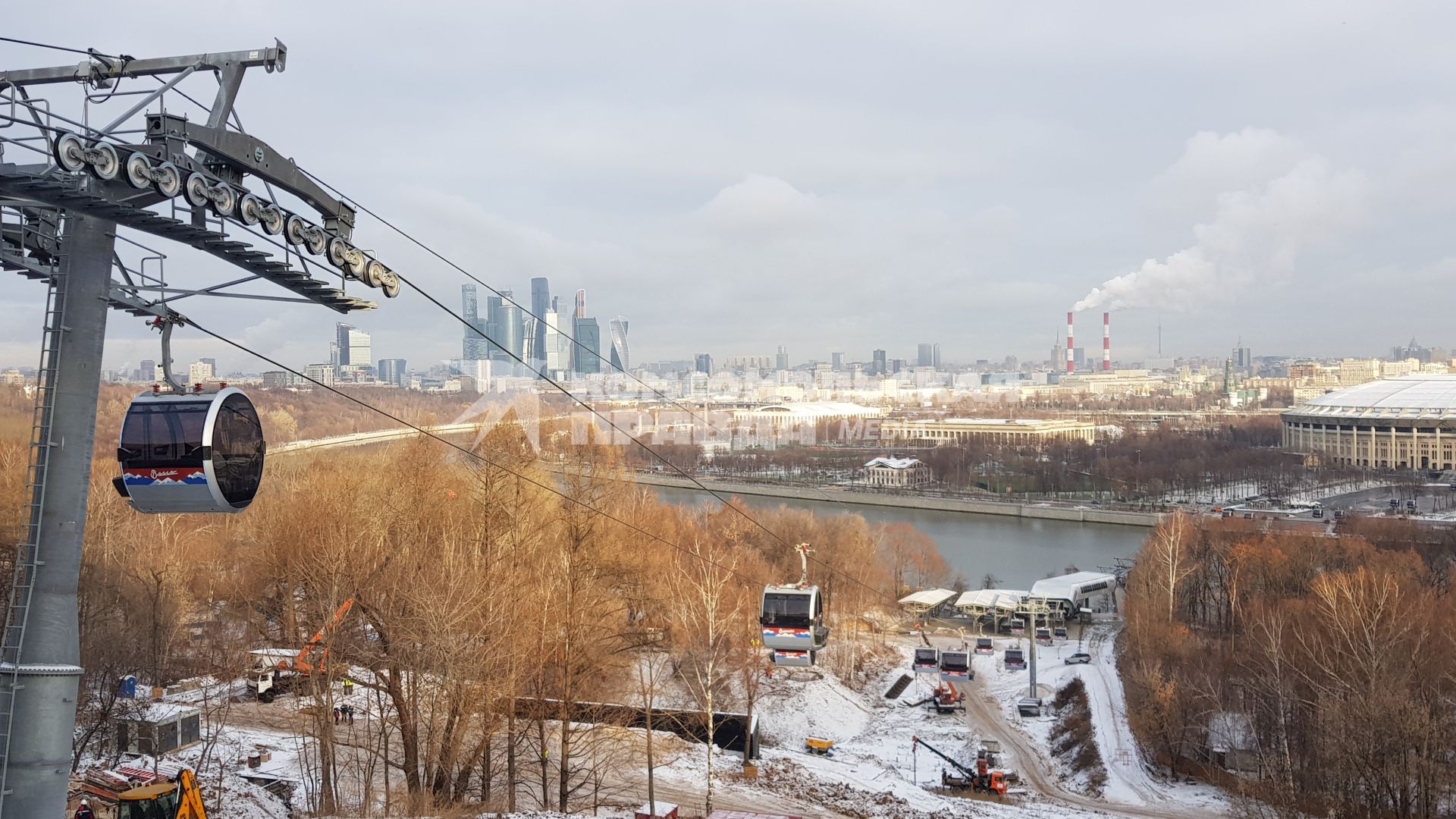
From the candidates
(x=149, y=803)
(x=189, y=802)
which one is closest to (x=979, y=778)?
(x=149, y=803)

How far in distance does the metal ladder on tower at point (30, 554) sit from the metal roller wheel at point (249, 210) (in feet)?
1.77

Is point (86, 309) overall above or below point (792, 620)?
above

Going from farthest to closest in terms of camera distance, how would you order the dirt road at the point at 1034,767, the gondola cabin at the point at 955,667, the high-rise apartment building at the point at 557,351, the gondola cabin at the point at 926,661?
1. the high-rise apartment building at the point at 557,351
2. the gondola cabin at the point at 926,661
3. the gondola cabin at the point at 955,667
4. the dirt road at the point at 1034,767

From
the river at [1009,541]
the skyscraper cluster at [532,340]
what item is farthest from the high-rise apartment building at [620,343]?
the river at [1009,541]

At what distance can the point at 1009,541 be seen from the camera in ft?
90.0

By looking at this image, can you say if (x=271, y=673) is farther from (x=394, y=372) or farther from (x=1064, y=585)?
(x=394, y=372)

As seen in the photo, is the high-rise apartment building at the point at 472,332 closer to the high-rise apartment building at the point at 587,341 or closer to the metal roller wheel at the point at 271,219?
the high-rise apartment building at the point at 587,341

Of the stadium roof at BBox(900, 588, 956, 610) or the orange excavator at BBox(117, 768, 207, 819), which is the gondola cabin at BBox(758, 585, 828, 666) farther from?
the stadium roof at BBox(900, 588, 956, 610)

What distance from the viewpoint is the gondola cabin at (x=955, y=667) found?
43.4 feet

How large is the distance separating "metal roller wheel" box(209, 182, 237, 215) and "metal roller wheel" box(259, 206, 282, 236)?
0.16 meters

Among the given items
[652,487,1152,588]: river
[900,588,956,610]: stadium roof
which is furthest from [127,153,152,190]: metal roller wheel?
[652,487,1152,588]: river

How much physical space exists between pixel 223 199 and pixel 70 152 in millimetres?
494

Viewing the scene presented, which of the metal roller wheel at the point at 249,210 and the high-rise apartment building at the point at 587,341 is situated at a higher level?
the high-rise apartment building at the point at 587,341

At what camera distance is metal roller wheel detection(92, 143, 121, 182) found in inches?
106
